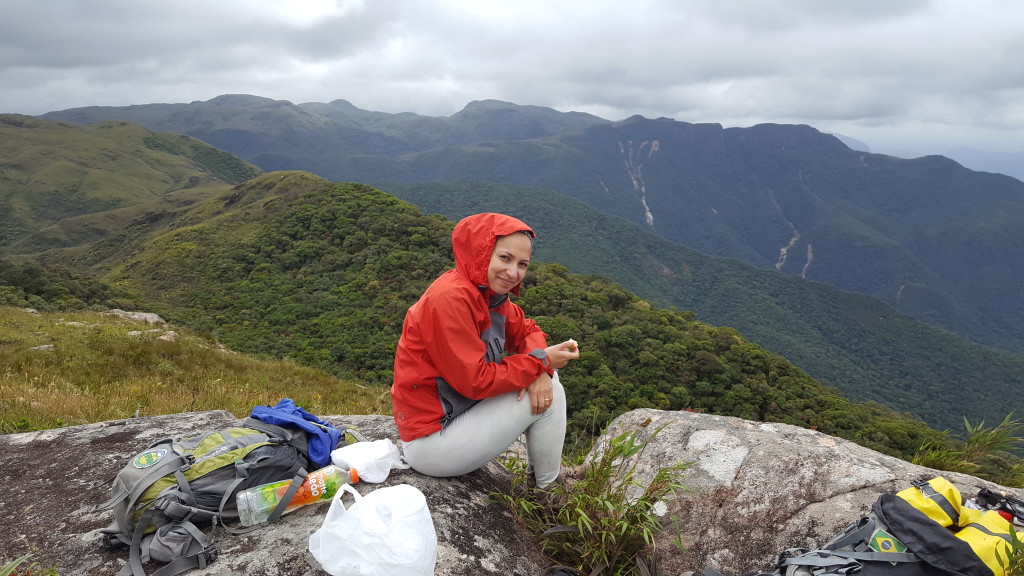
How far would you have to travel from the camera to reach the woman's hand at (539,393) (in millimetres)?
3262

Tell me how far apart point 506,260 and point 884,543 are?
2.70 metres

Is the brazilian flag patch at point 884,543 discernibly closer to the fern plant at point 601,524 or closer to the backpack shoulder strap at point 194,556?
the fern plant at point 601,524

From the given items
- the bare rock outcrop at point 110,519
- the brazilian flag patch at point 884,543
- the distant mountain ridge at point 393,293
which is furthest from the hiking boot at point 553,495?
the distant mountain ridge at point 393,293

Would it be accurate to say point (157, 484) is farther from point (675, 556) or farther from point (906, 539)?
point (906, 539)

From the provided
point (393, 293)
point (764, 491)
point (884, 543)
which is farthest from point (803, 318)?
point (884, 543)

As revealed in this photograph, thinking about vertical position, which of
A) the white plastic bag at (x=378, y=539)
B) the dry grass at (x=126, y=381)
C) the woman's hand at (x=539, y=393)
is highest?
the woman's hand at (x=539, y=393)

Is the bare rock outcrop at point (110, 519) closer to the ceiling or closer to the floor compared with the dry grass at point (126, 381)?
closer to the ceiling

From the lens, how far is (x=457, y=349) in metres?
3.07

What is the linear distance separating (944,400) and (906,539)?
390ft

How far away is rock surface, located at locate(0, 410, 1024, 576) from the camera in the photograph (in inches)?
112

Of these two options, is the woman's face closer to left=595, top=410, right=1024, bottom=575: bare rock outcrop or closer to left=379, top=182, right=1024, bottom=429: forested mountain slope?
left=595, top=410, right=1024, bottom=575: bare rock outcrop

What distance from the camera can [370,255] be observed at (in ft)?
116

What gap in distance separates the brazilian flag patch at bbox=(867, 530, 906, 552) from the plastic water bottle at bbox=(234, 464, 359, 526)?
318cm

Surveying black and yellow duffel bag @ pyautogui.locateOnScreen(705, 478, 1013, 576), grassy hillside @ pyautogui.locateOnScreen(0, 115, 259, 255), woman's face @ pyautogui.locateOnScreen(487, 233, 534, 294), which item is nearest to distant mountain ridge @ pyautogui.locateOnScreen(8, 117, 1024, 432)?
grassy hillside @ pyautogui.locateOnScreen(0, 115, 259, 255)
